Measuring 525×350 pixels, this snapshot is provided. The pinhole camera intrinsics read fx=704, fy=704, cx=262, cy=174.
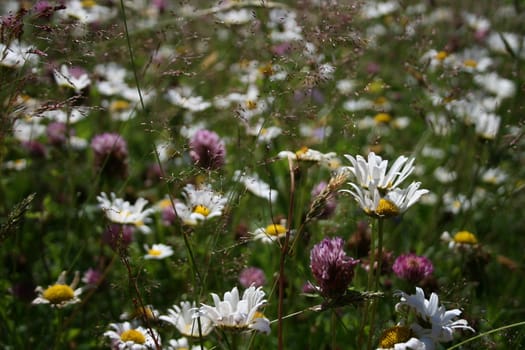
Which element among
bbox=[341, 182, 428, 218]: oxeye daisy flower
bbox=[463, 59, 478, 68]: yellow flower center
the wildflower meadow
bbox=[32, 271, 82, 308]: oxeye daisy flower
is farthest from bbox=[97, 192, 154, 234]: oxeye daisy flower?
bbox=[463, 59, 478, 68]: yellow flower center

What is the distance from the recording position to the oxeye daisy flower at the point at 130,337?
55.6 inches

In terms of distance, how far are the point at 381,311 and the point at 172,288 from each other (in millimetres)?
598

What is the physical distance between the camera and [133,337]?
1.44 meters

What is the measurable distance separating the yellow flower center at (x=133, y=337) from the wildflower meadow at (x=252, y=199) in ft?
0.03

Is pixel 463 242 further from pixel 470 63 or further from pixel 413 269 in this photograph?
pixel 470 63

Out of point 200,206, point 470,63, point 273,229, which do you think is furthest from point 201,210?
point 470,63

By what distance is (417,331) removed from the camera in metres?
1.15

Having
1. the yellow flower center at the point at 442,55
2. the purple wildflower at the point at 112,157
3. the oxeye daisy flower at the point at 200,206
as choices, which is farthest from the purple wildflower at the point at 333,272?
the yellow flower center at the point at 442,55

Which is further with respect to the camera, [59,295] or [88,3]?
[88,3]

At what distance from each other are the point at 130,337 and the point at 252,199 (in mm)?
1140

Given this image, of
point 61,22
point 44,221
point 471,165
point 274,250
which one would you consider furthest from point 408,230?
point 61,22

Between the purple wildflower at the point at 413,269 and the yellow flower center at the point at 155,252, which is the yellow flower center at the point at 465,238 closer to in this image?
the purple wildflower at the point at 413,269

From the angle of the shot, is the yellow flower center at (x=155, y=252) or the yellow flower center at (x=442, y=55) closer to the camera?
the yellow flower center at (x=155, y=252)

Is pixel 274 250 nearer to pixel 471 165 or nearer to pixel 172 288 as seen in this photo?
pixel 172 288
